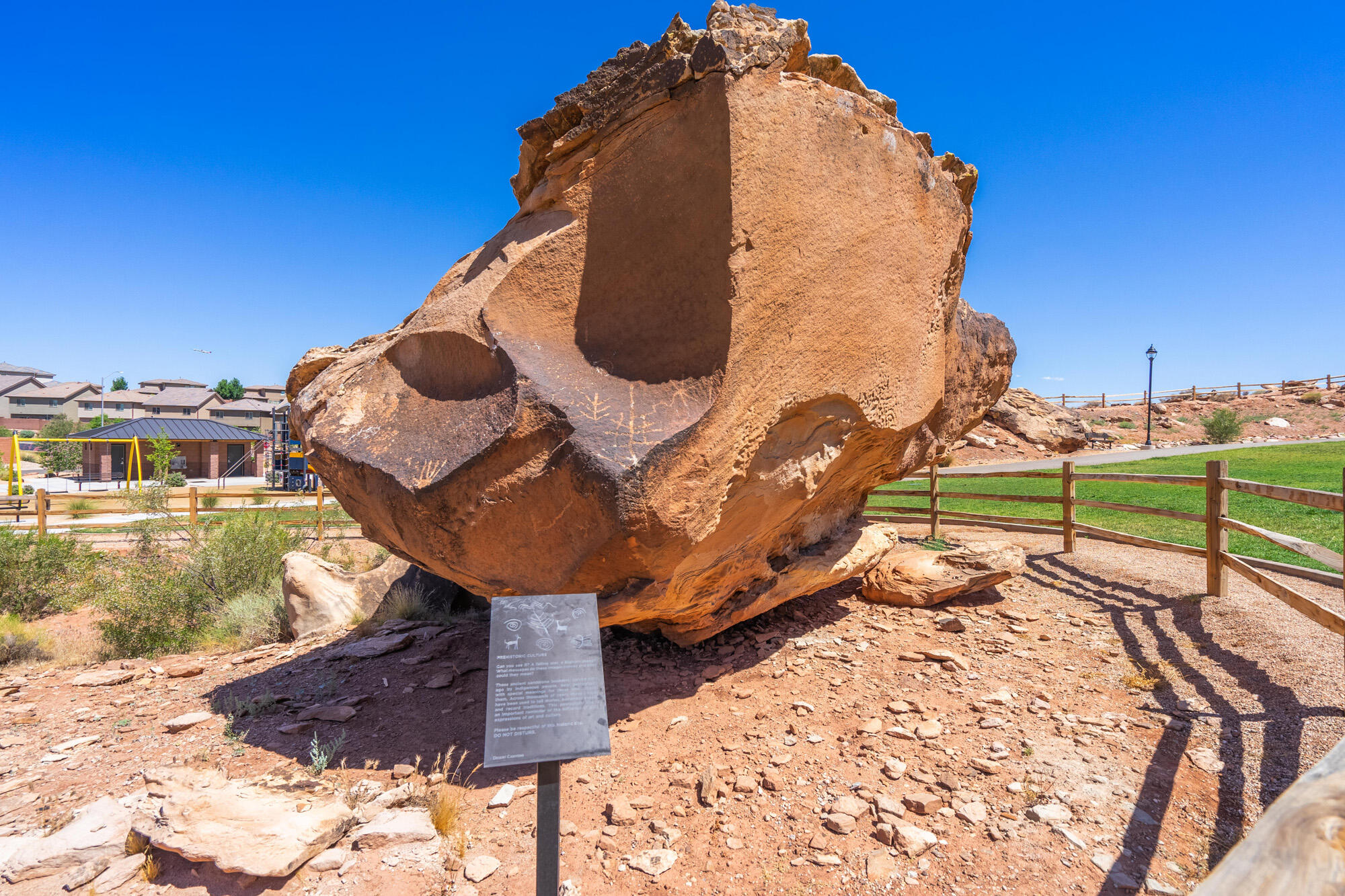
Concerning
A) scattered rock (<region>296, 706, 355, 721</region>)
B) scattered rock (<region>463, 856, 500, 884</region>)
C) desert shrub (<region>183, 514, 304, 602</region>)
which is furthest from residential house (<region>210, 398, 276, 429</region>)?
scattered rock (<region>463, 856, 500, 884</region>)

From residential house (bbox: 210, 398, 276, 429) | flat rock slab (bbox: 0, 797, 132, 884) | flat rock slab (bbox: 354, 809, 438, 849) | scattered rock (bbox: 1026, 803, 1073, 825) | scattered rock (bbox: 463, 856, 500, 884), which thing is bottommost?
scattered rock (bbox: 463, 856, 500, 884)

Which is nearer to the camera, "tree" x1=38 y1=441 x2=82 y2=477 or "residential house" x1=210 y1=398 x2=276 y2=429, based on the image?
"tree" x1=38 y1=441 x2=82 y2=477

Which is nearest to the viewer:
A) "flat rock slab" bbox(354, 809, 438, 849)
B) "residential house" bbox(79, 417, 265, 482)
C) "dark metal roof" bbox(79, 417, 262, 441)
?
"flat rock slab" bbox(354, 809, 438, 849)

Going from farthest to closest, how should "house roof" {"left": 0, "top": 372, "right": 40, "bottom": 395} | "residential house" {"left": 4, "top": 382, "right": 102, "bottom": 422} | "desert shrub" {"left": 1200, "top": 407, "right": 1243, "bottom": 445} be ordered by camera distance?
"house roof" {"left": 0, "top": 372, "right": 40, "bottom": 395}
"residential house" {"left": 4, "top": 382, "right": 102, "bottom": 422}
"desert shrub" {"left": 1200, "top": 407, "right": 1243, "bottom": 445}

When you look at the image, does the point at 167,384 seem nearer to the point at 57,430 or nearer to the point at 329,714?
the point at 57,430

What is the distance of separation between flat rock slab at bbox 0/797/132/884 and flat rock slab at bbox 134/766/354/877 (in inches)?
5.6

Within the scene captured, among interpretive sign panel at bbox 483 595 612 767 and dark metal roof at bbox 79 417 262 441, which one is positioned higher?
dark metal roof at bbox 79 417 262 441

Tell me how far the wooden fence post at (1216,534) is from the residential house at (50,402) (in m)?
76.5

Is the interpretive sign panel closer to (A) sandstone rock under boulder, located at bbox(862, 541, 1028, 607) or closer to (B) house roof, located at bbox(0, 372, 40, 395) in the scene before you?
(A) sandstone rock under boulder, located at bbox(862, 541, 1028, 607)

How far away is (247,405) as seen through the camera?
55.7 metres

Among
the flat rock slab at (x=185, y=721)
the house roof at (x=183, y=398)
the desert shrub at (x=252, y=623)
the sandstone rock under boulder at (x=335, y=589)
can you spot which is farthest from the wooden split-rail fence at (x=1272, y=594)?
the house roof at (x=183, y=398)

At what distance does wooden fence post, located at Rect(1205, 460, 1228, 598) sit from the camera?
5.23m

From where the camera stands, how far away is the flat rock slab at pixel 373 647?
17.3 ft

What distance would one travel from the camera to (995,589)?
5.91 m
